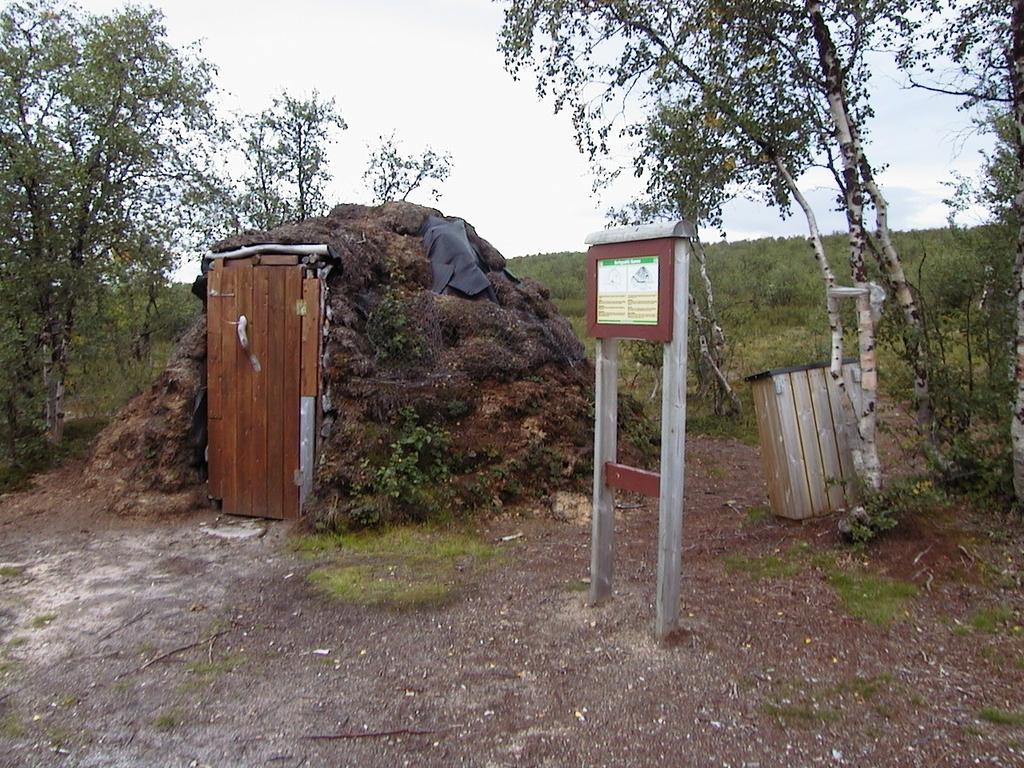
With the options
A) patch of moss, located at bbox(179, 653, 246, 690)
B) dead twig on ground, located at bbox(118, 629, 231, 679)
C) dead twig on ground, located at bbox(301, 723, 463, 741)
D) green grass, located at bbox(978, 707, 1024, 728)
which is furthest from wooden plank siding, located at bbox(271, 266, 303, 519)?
green grass, located at bbox(978, 707, 1024, 728)

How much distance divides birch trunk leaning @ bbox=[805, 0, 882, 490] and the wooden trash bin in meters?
0.58

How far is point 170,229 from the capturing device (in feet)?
34.1

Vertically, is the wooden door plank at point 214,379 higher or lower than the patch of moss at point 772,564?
higher

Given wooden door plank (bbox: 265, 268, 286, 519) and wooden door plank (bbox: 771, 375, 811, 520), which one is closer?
wooden door plank (bbox: 771, 375, 811, 520)

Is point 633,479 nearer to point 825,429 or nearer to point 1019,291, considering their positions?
point 825,429

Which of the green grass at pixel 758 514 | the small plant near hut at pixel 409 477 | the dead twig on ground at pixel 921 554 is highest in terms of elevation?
the small plant near hut at pixel 409 477

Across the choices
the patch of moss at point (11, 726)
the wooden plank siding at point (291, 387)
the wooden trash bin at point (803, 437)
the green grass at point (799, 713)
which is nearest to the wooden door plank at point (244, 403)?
the wooden plank siding at point (291, 387)

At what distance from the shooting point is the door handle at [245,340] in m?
7.06

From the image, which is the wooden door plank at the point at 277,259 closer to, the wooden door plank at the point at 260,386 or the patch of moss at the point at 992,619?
the wooden door plank at the point at 260,386

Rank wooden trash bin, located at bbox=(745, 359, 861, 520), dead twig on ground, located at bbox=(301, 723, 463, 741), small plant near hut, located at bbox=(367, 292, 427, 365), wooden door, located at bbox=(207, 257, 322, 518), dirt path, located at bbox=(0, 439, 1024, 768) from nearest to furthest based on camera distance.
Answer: dirt path, located at bbox=(0, 439, 1024, 768), dead twig on ground, located at bbox=(301, 723, 463, 741), wooden trash bin, located at bbox=(745, 359, 861, 520), wooden door, located at bbox=(207, 257, 322, 518), small plant near hut, located at bbox=(367, 292, 427, 365)

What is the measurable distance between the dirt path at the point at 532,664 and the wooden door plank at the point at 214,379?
1.52 m

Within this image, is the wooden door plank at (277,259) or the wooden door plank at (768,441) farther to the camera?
Answer: the wooden door plank at (277,259)

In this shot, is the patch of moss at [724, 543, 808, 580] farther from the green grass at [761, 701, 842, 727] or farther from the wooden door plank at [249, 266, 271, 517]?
the wooden door plank at [249, 266, 271, 517]

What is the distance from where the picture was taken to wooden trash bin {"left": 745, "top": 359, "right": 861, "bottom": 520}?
5.71 m
